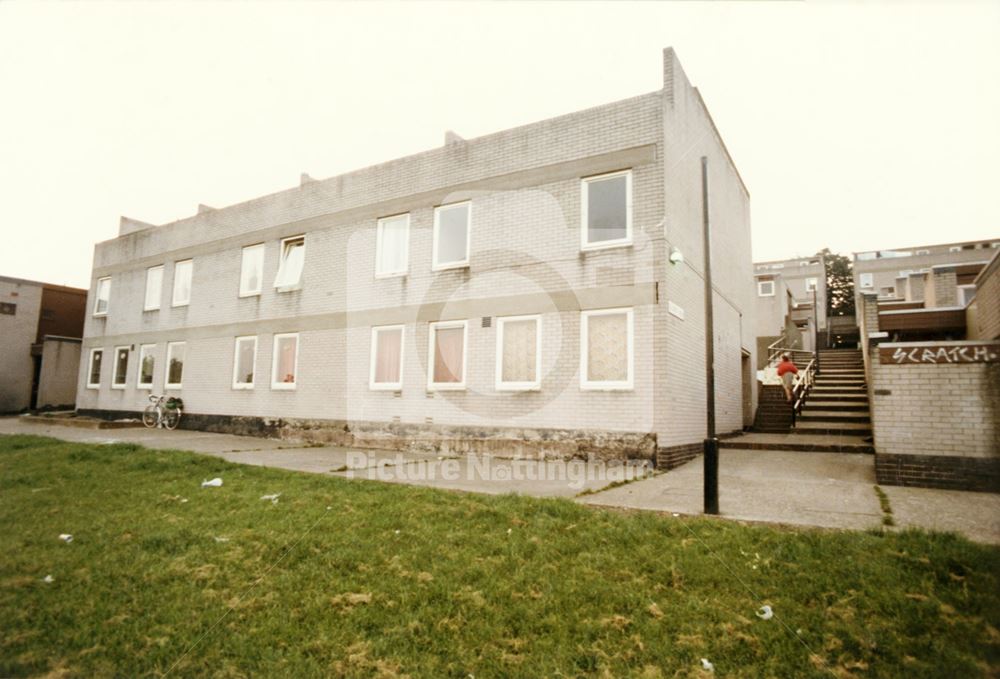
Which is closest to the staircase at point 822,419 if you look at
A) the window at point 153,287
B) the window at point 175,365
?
the window at point 175,365

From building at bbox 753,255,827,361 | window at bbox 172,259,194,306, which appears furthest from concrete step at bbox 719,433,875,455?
window at bbox 172,259,194,306

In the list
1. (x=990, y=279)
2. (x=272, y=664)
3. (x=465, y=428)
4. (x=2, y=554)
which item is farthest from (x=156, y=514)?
(x=990, y=279)

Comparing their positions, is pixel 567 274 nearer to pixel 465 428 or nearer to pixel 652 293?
pixel 652 293

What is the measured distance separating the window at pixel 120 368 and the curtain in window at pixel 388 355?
13.2 metres

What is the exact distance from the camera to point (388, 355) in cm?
1374

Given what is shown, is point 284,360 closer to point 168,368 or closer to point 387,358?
point 387,358

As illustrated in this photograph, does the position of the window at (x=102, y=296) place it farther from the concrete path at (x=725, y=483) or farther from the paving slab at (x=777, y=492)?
the paving slab at (x=777, y=492)

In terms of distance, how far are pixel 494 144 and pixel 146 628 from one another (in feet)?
37.1

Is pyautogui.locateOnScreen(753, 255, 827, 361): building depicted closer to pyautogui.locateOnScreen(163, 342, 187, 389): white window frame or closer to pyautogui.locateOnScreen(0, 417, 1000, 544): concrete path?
pyautogui.locateOnScreen(0, 417, 1000, 544): concrete path

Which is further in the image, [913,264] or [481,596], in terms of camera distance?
[913,264]

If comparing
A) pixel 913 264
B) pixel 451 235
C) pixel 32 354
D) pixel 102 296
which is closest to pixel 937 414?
pixel 451 235

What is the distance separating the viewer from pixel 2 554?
191 inches

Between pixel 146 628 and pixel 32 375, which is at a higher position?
pixel 32 375

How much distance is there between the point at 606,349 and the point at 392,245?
22.0 feet
